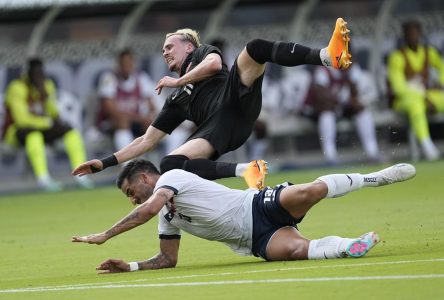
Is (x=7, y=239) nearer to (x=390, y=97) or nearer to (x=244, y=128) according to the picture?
(x=244, y=128)

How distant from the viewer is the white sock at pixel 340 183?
31.8 feet

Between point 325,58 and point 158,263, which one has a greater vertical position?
point 325,58

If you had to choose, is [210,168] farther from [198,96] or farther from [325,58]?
[325,58]

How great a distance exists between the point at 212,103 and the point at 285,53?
134cm

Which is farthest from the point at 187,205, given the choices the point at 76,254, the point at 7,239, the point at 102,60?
the point at 102,60

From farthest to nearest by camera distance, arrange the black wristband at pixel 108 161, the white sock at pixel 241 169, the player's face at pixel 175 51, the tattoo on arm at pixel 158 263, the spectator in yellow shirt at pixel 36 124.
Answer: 1. the spectator in yellow shirt at pixel 36 124
2. the player's face at pixel 175 51
3. the black wristband at pixel 108 161
4. the white sock at pixel 241 169
5. the tattoo on arm at pixel 158 263

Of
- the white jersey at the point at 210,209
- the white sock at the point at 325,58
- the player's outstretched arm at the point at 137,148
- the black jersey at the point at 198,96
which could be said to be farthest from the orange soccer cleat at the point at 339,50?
the player's outstretched arm at the point at 137,148

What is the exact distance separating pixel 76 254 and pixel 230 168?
2.31 meters

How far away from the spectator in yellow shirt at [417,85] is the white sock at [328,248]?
1464 centimetres

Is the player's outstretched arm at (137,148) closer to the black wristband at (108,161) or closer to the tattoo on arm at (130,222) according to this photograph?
the black wristband at (108,161)

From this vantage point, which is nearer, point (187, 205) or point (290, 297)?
point (290, 297)

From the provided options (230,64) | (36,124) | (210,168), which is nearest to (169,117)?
(210,168)

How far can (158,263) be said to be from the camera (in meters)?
10.3

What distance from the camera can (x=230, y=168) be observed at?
442 inches
